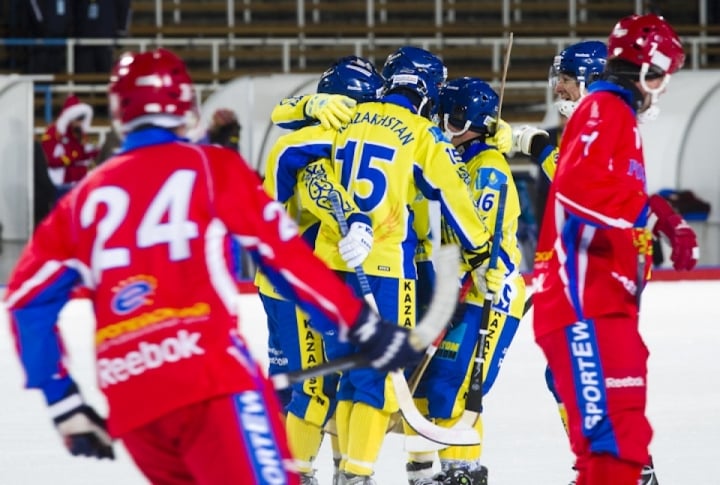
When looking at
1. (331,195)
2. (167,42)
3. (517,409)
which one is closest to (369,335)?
(331,195)

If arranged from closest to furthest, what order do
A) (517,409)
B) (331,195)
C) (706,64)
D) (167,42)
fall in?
1. (331,195)
2. (517,409)
3. (167,42)
4. (706,64)

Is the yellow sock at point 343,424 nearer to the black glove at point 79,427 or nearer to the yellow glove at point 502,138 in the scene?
the yellow glove at point 502,138

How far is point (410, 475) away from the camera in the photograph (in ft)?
15.2

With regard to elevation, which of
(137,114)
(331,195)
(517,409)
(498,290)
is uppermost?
(137,114)

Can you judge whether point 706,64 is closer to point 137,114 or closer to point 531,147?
point 531,147

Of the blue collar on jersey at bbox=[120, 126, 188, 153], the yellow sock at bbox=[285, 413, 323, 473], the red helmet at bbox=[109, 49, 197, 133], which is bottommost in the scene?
the yellow sock at bbox=[285, 413, 323, 473]

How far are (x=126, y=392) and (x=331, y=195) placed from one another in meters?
1.94

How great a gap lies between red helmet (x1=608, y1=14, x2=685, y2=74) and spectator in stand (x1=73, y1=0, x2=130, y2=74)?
31.9 feet

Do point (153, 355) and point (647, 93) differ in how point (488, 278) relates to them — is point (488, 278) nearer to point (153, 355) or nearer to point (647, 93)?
point (647, 93)

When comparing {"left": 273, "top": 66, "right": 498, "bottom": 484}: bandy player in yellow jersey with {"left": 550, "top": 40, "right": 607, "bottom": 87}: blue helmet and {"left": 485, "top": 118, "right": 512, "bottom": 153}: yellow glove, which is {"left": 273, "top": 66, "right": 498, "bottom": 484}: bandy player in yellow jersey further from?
{"left": 550, "top": 40, "right": 607, "bottom": 87}: blue helmet

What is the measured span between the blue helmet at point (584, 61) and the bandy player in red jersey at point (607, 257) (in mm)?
1086

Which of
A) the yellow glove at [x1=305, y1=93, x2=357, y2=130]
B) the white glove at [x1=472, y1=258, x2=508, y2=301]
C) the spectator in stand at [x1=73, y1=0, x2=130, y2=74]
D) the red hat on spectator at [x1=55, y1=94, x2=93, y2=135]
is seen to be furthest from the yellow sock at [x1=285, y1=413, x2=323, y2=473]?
the spectator in stand at [x1=73, y1=0, x2=130, y2=74]

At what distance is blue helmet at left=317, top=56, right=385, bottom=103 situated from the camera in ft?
15.6

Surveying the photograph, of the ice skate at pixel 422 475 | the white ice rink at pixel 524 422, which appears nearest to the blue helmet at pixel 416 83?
the ice skate at pixel 422 475
